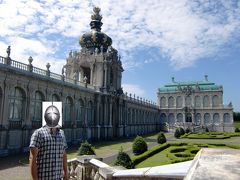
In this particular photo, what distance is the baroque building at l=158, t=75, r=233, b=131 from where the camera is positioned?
92.6m

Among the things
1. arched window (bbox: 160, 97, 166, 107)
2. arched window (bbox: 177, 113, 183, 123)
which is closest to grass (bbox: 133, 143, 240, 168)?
arched window (bbox: 177, 113, 183, 123)

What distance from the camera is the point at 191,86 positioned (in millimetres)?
100500

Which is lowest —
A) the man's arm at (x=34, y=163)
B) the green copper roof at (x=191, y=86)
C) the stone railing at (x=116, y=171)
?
the stone railing at (x=116, y=171)

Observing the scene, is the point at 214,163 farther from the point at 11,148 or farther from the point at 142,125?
the point at 142,125

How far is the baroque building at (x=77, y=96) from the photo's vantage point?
27.9m

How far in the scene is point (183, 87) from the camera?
101 m

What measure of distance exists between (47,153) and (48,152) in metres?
0.03

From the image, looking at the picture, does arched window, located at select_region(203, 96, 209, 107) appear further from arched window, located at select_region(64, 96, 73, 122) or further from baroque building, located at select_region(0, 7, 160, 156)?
arched window, located at select_region(64, 96, 73, 122)

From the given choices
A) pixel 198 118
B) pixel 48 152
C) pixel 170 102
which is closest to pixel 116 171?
pixel 48 152

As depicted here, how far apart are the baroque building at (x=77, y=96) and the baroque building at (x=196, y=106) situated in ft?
86.4

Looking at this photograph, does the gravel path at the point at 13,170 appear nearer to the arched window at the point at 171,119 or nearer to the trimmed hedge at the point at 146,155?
the trimmed hedge at the point at 146,155

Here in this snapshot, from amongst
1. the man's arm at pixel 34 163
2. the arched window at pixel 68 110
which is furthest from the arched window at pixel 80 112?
the man's arm at pixel 34 163

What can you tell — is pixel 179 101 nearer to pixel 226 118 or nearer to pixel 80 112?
pixel 226 118

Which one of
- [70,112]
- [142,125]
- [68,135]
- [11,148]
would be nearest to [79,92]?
[70,112]
